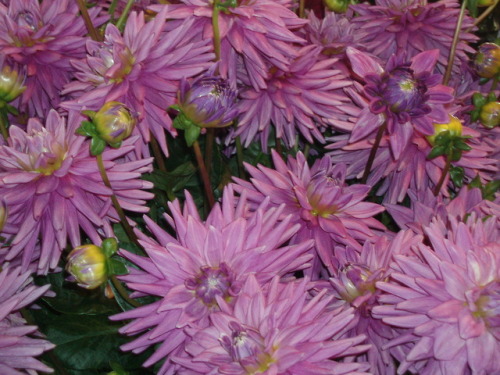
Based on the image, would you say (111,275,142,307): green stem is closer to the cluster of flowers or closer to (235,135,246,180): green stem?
the cluster of flowers

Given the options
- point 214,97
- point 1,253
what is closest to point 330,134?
point 214,97

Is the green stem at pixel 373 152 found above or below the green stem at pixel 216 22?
below

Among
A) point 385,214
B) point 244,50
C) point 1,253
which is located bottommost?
point 385,214

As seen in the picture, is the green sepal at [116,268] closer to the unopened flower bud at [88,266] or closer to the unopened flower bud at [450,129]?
the unopened flower bud at [88,266]

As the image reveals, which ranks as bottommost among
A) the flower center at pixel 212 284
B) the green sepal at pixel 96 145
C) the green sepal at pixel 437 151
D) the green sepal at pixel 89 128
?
the green sepal at pixel 437 151

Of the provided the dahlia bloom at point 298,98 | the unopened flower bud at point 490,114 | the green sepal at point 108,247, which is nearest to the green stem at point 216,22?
the dahlia bloom at point 298,98

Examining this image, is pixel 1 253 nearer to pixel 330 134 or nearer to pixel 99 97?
pixel 99 97
